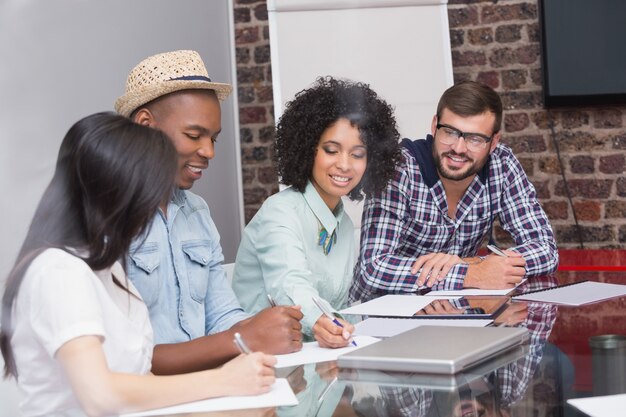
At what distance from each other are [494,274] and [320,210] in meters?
0.48

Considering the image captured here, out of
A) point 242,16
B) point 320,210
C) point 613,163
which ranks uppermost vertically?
point 242,16

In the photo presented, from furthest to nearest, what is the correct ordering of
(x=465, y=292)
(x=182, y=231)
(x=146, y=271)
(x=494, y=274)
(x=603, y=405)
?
(x=494, y=274) < (x=465, y=292) < (x=182, y=231) < (x=146, y=271) < (x=603, y=405)

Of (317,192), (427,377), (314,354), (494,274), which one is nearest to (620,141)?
(494,274)

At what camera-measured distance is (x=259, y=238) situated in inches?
71.3

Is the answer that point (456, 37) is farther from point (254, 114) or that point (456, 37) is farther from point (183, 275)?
point (183, 275)

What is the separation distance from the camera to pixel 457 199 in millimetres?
2543

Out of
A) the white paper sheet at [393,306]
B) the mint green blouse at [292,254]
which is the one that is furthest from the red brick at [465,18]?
the white paper sheet at [393,306]

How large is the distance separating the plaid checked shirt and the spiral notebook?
0.33 meters

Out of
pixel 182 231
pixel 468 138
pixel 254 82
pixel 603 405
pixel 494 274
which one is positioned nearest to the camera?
pixel 603 405

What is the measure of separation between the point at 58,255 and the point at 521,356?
64 cm

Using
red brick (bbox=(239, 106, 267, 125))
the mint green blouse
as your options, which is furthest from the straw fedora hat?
red brick (bbox=(239, 106, 267, 125))

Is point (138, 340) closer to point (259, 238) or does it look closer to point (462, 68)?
point (259, 238)

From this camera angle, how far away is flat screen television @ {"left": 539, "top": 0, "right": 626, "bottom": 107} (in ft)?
11.7

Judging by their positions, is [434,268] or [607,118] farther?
[607,118]
